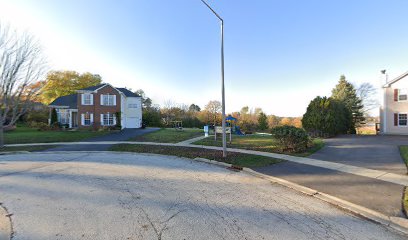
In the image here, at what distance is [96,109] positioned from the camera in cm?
2870

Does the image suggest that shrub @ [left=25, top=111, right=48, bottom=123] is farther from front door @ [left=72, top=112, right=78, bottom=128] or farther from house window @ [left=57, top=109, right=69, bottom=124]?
front door @ [left=72, top=112, right=78, bottom=128]

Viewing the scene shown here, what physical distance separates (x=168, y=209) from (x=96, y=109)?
95.9ft

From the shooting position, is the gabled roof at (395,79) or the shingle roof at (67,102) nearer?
the gabled roof at (395,79)

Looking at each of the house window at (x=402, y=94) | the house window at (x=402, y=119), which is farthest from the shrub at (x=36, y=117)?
the house window at (x=402, y=94)

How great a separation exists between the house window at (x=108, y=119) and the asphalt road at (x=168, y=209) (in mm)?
23670

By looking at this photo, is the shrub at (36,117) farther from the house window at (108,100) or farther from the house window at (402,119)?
the house window at (402,119)

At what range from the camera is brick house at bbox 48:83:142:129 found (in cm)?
2848

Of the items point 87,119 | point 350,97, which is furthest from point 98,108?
point 350,97

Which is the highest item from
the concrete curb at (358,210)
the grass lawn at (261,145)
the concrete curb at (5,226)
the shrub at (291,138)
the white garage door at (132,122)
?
the white garage door at (132,122)

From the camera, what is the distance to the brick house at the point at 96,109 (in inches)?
1121

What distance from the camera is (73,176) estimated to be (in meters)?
6.91

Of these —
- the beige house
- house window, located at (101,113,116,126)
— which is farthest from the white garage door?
the beige house

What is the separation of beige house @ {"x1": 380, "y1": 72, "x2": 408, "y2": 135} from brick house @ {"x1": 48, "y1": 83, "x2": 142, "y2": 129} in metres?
34.6

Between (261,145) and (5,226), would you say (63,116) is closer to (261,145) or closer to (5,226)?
(261,145)
